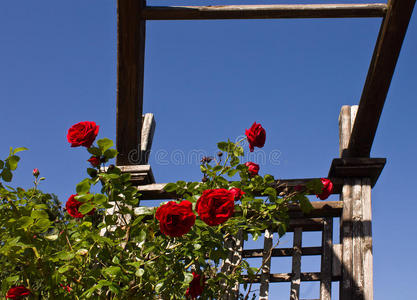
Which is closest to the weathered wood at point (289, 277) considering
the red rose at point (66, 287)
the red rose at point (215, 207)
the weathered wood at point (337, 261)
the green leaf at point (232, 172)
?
the weathered wood at point (337, 261)

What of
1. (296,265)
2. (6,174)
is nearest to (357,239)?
(296,265)

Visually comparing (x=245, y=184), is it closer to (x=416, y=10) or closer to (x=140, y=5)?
(x=140, y=5)

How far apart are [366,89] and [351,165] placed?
0.58 metres

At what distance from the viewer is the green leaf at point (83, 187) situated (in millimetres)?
1976

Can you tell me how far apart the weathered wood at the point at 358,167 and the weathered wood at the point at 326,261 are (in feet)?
1.22

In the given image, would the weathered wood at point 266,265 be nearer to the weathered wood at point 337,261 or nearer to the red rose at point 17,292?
the weathered wood at point 337,261

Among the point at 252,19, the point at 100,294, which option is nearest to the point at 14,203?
the point at 100,294

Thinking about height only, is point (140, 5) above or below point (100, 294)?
above

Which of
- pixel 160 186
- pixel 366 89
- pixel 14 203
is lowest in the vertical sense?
pixel 14 203

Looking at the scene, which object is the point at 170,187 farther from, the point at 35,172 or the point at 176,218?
the point at 35,172

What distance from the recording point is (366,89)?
324 cm

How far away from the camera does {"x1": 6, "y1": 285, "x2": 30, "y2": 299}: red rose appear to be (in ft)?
6.56

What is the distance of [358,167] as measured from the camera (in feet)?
11.3

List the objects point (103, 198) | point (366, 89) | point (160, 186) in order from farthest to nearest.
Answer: point (160, 186) < point (366, 89) < point (103, 198)
